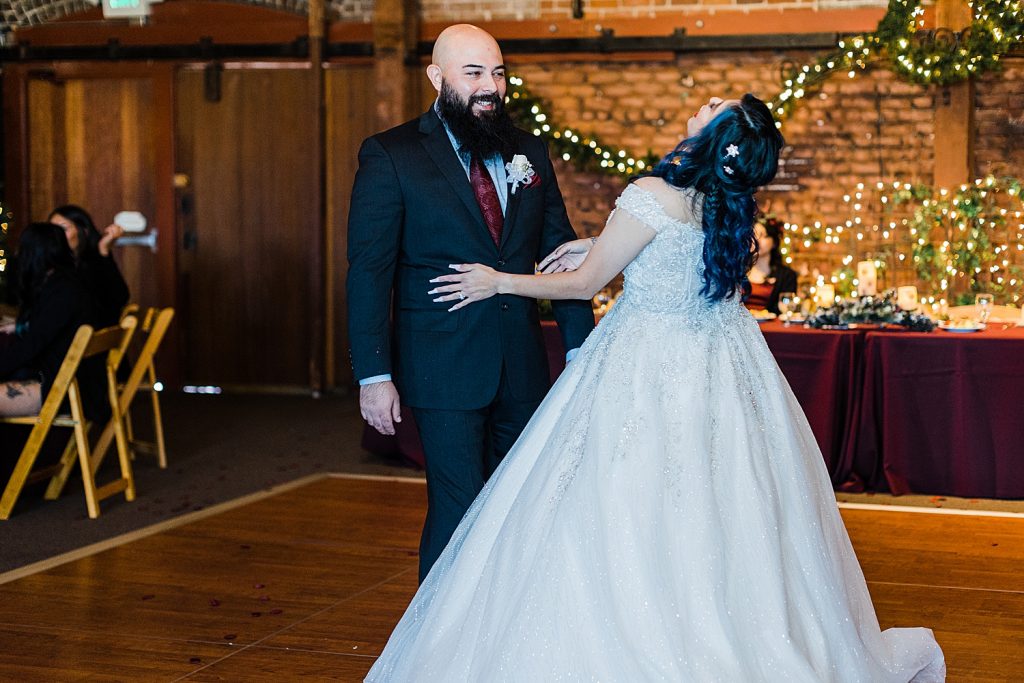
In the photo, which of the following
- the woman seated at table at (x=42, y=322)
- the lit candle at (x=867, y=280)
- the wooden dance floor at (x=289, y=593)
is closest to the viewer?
the wooden dance floor at (x=289, y=593)

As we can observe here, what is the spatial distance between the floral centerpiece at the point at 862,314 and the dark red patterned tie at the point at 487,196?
139 inches

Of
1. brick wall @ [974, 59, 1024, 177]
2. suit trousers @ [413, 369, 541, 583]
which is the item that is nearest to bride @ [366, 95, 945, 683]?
suit trousers @ [413, 369, 541, 583]

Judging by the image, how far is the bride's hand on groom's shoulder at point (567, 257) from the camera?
11.0 ft

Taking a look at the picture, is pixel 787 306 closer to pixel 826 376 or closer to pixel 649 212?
pixel 826 376

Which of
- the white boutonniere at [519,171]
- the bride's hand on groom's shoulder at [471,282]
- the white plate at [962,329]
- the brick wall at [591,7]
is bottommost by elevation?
the white plate at [962,329]

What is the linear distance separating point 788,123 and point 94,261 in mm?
4673

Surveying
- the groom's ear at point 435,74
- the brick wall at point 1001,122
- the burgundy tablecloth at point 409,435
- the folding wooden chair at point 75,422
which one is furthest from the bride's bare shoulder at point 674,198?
the brick wall at point 1001,122

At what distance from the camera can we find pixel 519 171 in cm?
328

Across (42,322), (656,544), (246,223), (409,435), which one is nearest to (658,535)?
(656,544)

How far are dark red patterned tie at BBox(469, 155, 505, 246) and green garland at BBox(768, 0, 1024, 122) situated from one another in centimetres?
599

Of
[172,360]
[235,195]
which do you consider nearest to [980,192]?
[235,195]

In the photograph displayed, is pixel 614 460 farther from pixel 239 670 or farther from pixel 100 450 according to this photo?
pixel 100 450

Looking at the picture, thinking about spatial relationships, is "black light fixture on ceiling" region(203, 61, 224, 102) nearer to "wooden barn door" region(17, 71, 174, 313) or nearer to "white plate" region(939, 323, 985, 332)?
"wooden barn door" region(17, 71, 174, 313)

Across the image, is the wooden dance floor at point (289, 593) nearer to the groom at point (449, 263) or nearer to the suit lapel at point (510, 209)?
the groom at point (449, 263)
